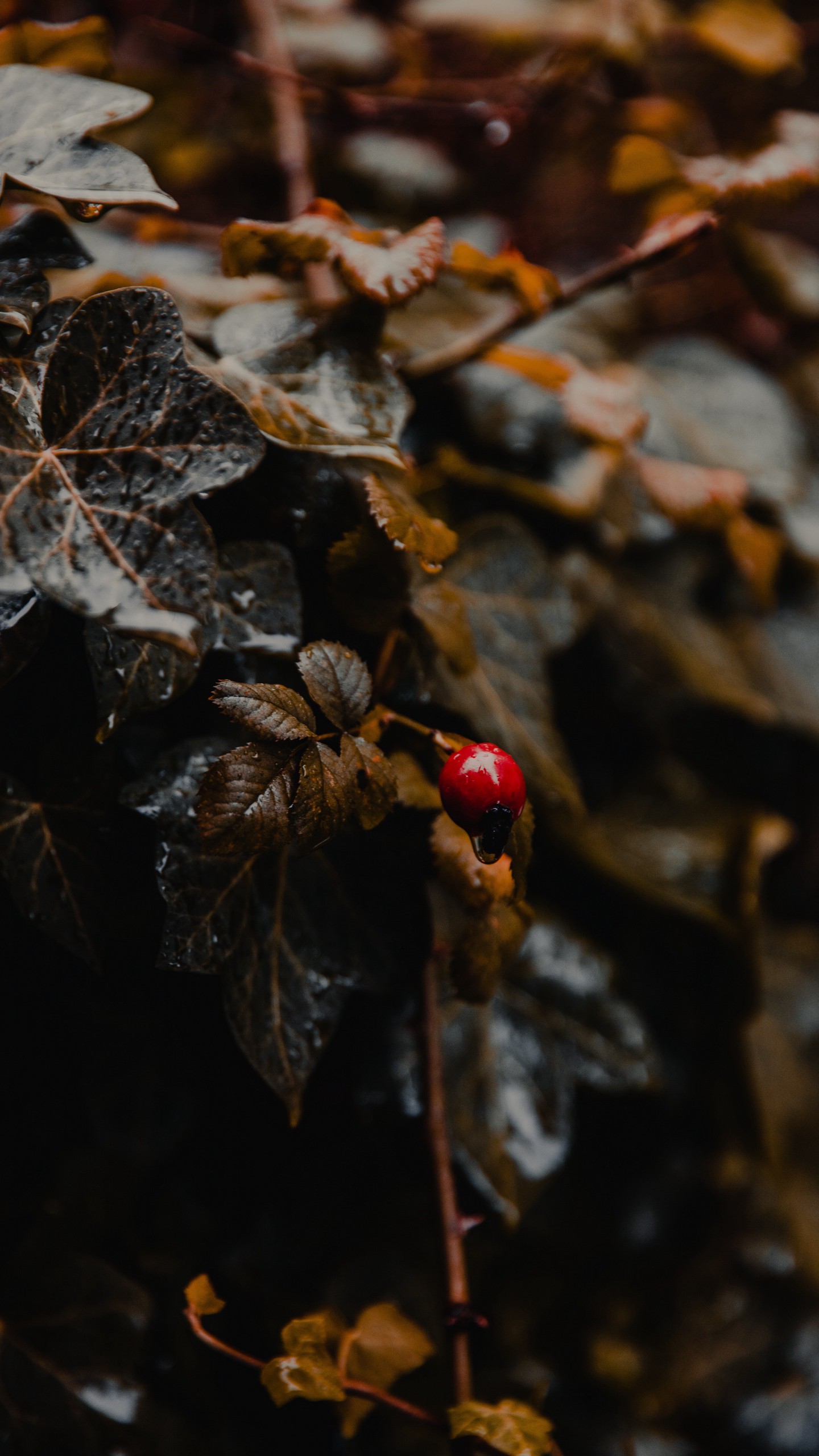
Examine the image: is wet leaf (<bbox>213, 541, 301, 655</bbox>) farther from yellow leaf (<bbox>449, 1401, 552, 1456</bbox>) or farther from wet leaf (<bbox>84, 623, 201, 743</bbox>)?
yellow leaf (<bbox>449, 1401, 552, 1456</bbox>)

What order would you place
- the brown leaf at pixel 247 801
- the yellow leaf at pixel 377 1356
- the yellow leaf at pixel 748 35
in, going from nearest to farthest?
the brown leaf at pixel 247 801 → the yellow leaf at pixel 377 1356 → the yellow leaf at pixel 748 35

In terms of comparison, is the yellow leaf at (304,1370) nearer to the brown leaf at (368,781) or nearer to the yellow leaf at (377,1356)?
the yellow leaf at (377,1356)

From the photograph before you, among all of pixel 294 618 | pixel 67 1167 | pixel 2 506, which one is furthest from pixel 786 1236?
pixel 2 506

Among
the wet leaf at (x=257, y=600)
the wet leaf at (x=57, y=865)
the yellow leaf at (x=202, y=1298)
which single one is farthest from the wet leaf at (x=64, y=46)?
the yellow leaf at (x=202, y=1298)

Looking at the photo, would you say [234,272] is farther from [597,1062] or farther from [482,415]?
[597,1062]

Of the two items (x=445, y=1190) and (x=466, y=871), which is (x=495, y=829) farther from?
(x=445, y=1190)

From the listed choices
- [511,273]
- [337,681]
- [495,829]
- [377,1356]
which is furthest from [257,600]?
[377,1356]
